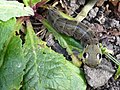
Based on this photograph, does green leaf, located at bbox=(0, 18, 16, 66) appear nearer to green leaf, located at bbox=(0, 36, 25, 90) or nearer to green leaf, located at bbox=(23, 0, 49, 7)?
green leaf, located at bbox=(0, 36, 25, 90)

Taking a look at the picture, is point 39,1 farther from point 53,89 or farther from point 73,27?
point 53,89

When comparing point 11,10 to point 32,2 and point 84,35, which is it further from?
point 84,35

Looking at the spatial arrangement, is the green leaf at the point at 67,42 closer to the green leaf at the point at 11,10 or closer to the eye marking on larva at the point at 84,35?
the eye marking on larva at the point at 84,35

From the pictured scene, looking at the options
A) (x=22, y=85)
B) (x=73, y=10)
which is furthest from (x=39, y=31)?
(x=22, y=85)

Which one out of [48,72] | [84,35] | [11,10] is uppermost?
[11,10]

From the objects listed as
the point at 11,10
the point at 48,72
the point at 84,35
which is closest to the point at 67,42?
the point at 84,35

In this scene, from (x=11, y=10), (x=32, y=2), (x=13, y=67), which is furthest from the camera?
(x=32, y=2)

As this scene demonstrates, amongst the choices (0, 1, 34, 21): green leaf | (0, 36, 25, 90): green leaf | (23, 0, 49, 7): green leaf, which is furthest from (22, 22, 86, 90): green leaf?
(23, 0, 49, 7): green leaf

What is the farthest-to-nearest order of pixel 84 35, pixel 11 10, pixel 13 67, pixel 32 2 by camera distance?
pixel 32 2 → pixel 84 35 → pixel 11 10 → pixel 13 67
